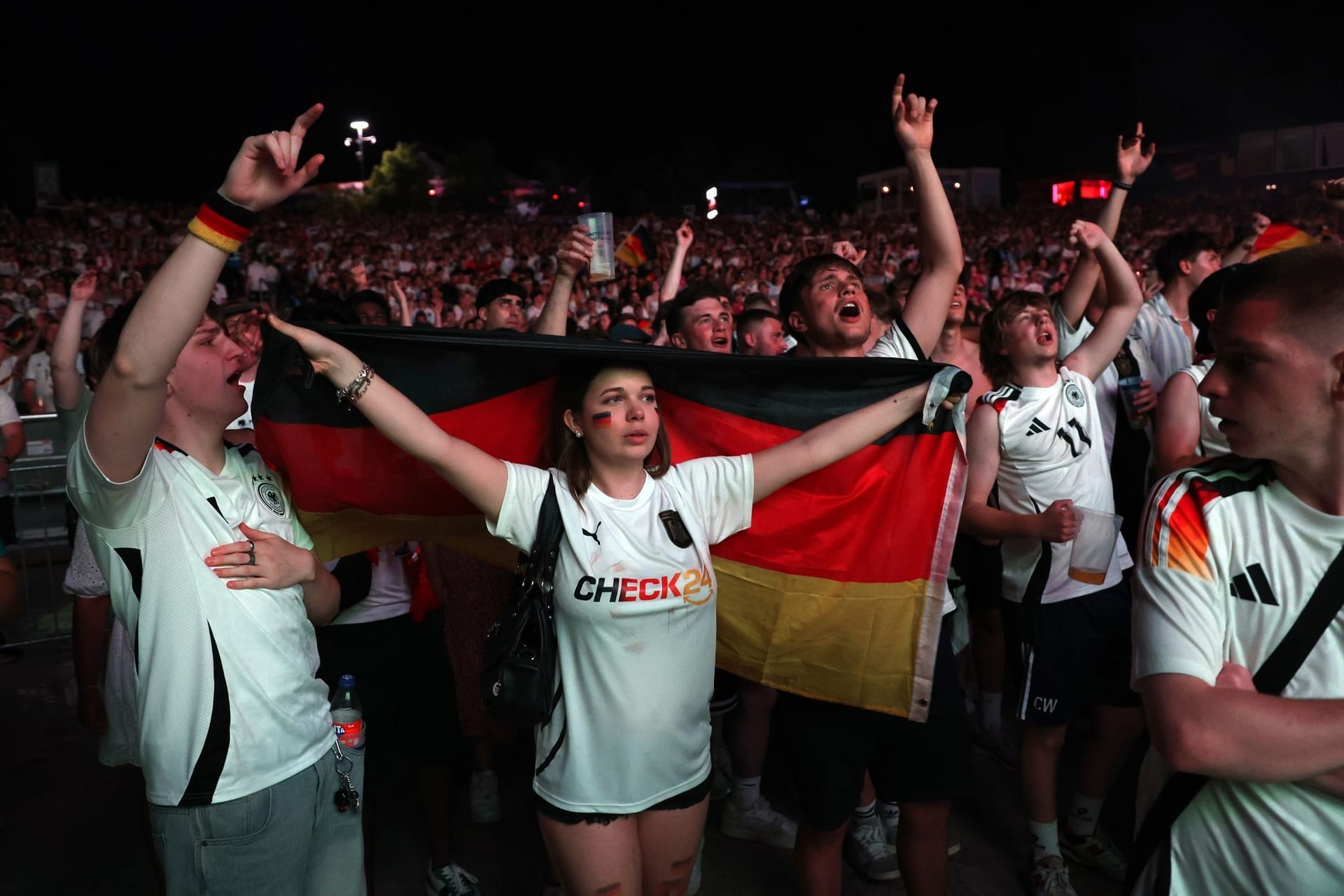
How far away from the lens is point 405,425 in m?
2.43

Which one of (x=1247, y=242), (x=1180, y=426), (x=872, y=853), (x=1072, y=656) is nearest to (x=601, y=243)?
(x=1180, y=426)

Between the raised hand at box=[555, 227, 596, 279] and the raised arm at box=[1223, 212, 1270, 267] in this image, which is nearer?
the raised hand at box=[555, 227, 596, 279]

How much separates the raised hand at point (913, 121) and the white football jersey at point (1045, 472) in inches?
40.9

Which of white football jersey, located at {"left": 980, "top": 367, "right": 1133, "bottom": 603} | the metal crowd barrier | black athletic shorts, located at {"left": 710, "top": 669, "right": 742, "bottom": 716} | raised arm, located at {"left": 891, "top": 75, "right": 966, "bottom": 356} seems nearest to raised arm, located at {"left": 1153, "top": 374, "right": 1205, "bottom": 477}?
white football jersey, located at {"left": 980, "top": 367, "right": 1133, "bottom": 603}

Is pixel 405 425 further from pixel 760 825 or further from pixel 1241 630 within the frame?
pixel 760 825

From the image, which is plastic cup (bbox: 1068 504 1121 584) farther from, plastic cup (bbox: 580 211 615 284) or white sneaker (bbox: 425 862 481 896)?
white sneaker (bbox: 425 862 481 896)

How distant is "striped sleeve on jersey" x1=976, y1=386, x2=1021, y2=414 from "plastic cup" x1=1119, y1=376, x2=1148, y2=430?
1177 millimetres

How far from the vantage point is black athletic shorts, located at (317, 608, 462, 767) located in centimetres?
355

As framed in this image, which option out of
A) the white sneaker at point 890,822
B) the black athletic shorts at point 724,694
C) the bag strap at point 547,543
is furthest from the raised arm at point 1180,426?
the bag strap at point 547,543

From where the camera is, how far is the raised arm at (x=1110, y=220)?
16.1 ft

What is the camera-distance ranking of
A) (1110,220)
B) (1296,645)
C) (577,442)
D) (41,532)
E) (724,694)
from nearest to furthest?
(1296,645)
(577,442)
(724,694)
(1110,220)
(41,532)

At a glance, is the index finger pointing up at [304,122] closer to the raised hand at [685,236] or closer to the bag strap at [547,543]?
the bag strap at [547,543]

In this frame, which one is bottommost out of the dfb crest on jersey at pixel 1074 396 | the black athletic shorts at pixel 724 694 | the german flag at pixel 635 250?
the black athletic shorts at pixel 724 694

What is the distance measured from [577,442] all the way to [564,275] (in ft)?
4.31
